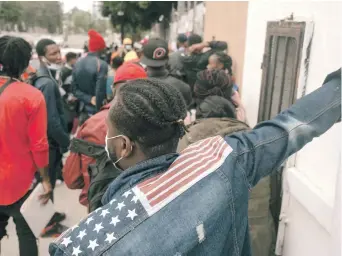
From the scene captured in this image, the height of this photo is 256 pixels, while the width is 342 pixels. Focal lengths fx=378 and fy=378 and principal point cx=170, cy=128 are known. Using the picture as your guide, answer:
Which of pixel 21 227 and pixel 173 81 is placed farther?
pixel 173 81

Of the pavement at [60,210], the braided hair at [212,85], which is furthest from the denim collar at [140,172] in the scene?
the pavement at [60,210]

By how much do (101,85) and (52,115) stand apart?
4.93 ft

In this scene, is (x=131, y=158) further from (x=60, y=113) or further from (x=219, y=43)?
(x=219, y=43)

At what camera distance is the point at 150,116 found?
118 centimetres

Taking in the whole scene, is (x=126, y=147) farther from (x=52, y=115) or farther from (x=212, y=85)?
(x=52, y=115)

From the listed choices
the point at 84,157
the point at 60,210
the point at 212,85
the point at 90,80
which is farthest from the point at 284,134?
the point at 90,80

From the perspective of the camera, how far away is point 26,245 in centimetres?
276

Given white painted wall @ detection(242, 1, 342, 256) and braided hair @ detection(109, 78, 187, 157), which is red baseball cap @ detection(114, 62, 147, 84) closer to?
white painted wall @ detection(242, 1, 342, 256)

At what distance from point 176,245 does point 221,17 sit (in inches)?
228

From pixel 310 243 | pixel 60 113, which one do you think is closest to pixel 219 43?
pixel 60 113

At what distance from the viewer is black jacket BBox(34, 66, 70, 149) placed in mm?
3268

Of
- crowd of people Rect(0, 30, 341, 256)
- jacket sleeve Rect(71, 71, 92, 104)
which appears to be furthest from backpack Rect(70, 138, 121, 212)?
jacket sleeve Rect(71, 71, 92, 104)

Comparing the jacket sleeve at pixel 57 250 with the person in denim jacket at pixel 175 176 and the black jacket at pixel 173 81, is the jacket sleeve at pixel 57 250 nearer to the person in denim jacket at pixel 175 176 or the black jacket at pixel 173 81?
the person in denim jacket at pixel 175 176

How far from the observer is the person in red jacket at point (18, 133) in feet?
7.99
